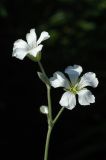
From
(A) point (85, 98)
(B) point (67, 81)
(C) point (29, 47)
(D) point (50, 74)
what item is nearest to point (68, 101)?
(A) point (85, 98)

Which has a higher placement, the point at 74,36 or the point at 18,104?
the point at 74,36

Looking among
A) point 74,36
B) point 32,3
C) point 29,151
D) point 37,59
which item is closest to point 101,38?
point 74,36

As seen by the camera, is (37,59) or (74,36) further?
(74,36)

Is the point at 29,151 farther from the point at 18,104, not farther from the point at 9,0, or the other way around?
the point at 9,0

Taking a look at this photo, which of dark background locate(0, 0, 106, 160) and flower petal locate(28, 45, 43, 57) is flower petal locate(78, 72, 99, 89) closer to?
flower petal locate(28, 45, 43, 57)

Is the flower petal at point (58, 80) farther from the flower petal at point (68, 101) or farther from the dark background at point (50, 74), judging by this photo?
the dark background at point (50, 74)

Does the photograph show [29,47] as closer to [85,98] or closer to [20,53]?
[20,53]

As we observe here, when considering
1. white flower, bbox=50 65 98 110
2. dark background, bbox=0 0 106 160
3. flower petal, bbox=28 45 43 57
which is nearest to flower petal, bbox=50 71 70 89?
white flower, bbox=50 65 98 110

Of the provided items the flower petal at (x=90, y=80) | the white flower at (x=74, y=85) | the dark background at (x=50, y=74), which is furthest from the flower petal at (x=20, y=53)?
the dark background at (x=50, y=74)
